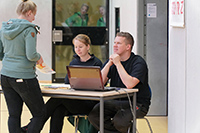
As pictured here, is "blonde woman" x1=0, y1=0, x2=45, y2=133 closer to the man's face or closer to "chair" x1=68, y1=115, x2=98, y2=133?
"chair" x1=68, y1=115, x2=98, y2=133

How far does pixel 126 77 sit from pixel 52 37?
6.16 meters

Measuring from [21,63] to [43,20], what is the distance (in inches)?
256

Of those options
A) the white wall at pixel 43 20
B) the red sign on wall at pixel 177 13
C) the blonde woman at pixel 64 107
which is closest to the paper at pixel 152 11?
the red sign on wall at pixel 177 13

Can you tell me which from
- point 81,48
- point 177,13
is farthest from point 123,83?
point 177,13

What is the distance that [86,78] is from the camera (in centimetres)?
341

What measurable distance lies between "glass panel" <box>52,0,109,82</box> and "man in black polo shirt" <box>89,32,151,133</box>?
5.68 m

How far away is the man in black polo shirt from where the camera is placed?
11.7 feet

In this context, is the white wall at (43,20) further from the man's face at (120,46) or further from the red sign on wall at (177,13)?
the red sign on wall at (177,13)

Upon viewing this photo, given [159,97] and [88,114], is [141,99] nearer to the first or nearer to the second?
[88,114]

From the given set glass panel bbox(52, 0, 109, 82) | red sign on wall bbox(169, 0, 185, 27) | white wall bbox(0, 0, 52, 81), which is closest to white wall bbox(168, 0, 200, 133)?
red sign on wall bbox(169, 0, 185, 27)

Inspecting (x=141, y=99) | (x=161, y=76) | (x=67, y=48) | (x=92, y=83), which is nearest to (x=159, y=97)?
(x=161, y=76)

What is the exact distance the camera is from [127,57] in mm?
3807

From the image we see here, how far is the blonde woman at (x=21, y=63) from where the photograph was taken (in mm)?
3334

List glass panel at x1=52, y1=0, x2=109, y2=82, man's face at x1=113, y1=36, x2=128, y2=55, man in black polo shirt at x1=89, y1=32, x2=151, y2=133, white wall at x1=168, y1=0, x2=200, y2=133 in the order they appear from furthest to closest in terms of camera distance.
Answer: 1. glass panel at x1=52, y1=0, x2=109, y2=82
2. man's face at x1=113, y1=36, x2=128, y2=55
3. man in black polo shirt at x1=89, y1=32, x2=151, y2=133
4. white wall at x1=168, y1=0, x2=200, y2=133
